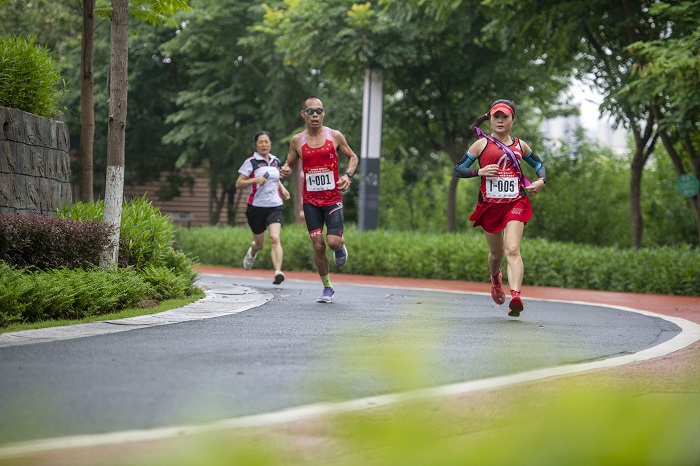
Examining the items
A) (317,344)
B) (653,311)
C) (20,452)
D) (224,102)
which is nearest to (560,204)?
(224,102)

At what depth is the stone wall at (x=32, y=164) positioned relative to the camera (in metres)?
10.7

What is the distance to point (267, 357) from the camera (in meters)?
6.02

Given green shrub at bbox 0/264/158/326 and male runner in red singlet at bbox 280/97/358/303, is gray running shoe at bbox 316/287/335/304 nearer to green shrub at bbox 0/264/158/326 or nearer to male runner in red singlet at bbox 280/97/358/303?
male runner in red singlet at bbox 280/97/358/303

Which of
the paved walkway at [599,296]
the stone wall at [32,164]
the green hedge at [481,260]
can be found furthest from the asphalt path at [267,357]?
the green hedge at [481,260]

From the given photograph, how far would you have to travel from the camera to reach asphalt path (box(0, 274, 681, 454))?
58.9 inches

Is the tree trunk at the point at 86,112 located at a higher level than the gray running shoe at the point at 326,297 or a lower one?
higher

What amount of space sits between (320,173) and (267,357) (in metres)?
4.81

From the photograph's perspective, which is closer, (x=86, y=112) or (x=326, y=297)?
(x=326, y=297)

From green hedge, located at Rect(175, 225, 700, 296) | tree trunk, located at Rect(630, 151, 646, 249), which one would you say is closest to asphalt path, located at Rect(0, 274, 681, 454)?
green hedge, located at Rect(175, 225, 700, 296)

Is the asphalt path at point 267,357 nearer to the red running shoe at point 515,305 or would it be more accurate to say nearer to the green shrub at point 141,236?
the red running shoe at point 515,305

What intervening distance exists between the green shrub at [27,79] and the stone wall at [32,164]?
1.16ft

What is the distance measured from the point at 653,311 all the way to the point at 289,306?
4.42 meters

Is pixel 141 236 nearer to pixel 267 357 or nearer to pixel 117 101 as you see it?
pixel 117 101

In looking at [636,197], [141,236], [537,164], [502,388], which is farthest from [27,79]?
[636,197]
